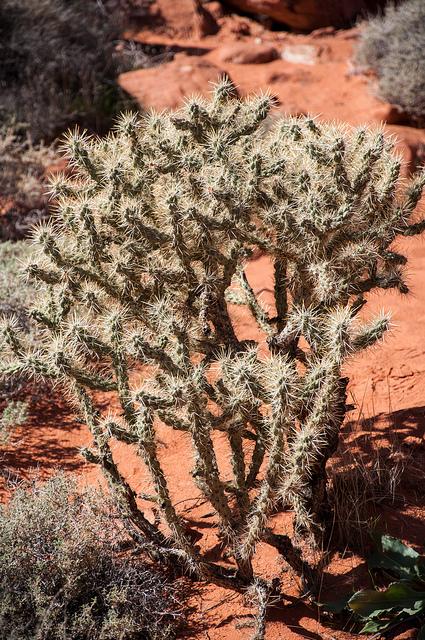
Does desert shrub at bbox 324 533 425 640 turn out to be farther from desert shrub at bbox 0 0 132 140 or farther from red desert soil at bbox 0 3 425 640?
desert shrub at bbox 0 0 132 140

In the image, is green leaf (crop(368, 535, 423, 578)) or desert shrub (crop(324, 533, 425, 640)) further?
green leaf (crop(368, 535, 423, 578))

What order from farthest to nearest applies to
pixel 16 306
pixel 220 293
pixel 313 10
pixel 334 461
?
pixel 313 10
pixel 16 306
pixel 334 461
pixel 220 293

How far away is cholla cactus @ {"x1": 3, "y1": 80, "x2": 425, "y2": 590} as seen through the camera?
10.1ft

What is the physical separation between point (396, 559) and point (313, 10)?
11453 millimetres

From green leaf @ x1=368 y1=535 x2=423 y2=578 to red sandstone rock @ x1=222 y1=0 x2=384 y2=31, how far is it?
37.4 ft

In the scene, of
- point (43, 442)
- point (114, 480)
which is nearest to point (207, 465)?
point (114, 480)

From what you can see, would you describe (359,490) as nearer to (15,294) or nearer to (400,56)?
(15,294)

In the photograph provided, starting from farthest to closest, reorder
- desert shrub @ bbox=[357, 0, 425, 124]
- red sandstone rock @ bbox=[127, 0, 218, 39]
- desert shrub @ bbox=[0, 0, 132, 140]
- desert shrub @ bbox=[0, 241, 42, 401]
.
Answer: red sandstone rock @ bbox=[127, 0, 218, 39] < desert shrub @ bbox=[357, 0, 425, 124] < desert shrub @ bbox=[0, 0, 132, 140] < desert shrub @ bbox=[0, 241, 42, 401]

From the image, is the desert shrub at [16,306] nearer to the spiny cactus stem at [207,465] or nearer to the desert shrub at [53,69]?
the spiny cactus stem at [207,465]

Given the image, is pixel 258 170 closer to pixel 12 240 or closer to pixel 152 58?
pixel 12 240

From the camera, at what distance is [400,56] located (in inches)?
388

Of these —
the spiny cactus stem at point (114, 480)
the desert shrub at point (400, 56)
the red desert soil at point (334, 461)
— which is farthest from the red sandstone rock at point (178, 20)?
the spiny cactus stem at point (114, 480)

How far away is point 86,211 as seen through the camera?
11.4 feet

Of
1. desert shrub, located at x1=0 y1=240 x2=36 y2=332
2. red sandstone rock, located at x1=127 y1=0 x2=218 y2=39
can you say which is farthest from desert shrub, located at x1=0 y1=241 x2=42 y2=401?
red sandstone rock, located at x1=127 y1=0 x2=218 y2=39
